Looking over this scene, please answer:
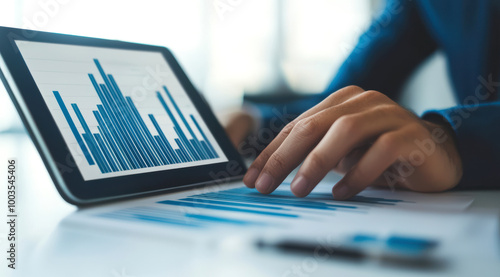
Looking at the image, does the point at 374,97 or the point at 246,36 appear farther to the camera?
the point at 246,36

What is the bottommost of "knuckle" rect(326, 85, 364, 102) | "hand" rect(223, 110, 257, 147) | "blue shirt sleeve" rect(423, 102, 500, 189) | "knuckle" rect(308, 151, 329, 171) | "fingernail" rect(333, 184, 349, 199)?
"blue shirt sleeve" rect(423, 102, 500, 189)

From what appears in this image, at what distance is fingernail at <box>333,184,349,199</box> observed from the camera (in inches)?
18.4

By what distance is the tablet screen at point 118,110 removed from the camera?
0.48 m

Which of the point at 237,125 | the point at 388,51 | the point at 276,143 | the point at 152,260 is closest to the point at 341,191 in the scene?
the point at 276,143

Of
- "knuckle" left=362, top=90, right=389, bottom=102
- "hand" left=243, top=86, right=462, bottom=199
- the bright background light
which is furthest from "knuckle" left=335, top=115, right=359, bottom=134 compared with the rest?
the bright background light

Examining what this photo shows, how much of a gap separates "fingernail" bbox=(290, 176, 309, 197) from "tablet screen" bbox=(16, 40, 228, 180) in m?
0.16

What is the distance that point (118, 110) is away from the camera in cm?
54

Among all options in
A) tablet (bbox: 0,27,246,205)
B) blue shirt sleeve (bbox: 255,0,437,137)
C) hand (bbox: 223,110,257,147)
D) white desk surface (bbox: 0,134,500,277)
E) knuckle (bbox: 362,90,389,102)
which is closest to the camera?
white desk surface (bbox: 0,134,500,277)

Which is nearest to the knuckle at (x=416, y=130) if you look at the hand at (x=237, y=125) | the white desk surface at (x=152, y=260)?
the white desk surface at (x=152, y=260)

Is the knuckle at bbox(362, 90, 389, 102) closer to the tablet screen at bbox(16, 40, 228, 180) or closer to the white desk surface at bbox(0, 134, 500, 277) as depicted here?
the tablet screen at bbox(16, 40, 228, 180)

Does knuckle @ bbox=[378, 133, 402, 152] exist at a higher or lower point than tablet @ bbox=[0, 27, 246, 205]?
lower

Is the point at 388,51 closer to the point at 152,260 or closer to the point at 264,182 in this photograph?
the point at 264,182

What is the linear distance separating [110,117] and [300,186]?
243 mm

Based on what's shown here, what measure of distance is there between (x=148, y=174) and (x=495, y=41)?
918 millimetres
